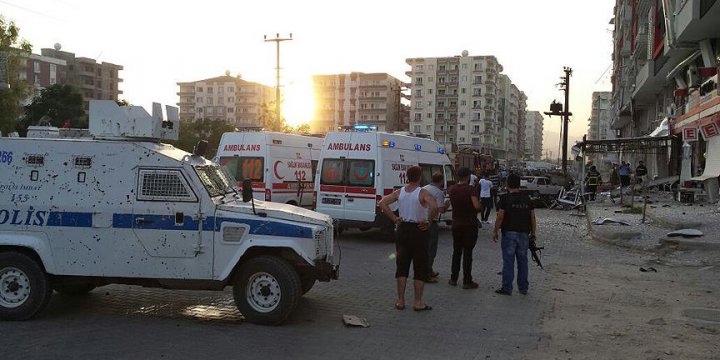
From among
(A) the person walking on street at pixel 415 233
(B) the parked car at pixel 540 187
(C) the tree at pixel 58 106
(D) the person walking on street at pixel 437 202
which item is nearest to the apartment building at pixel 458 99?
(C) the tree at pixel 58 106

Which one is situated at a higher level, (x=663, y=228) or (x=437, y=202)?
(x=437, y=202)

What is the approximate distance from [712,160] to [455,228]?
1575cm

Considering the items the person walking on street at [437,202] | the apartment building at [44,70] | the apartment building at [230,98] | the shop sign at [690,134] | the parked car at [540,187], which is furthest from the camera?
the apartment building at [230,98]

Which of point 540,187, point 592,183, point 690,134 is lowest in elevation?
point 540,187

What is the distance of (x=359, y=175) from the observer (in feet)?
43.2

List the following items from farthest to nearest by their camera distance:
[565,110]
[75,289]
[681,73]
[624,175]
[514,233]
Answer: [565,110]
[681,73]
[624,175]
[514,233]
[75,289]

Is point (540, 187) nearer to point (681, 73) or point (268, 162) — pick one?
point (681, 73)

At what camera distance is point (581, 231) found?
17.0 meters

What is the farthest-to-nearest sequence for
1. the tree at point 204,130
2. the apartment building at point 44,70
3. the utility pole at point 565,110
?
1. the apartment building at point 44,70
2. the tree at point 204,130
3. the utility pole at point 565,110

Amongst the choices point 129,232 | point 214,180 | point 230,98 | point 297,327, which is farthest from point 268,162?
point 230,98

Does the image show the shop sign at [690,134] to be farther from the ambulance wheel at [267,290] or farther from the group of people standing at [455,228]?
the ambulance wheel at [267,290]

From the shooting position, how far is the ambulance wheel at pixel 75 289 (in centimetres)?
708

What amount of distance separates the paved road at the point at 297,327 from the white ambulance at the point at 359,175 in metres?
4.32

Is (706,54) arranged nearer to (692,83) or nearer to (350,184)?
(692,83)
